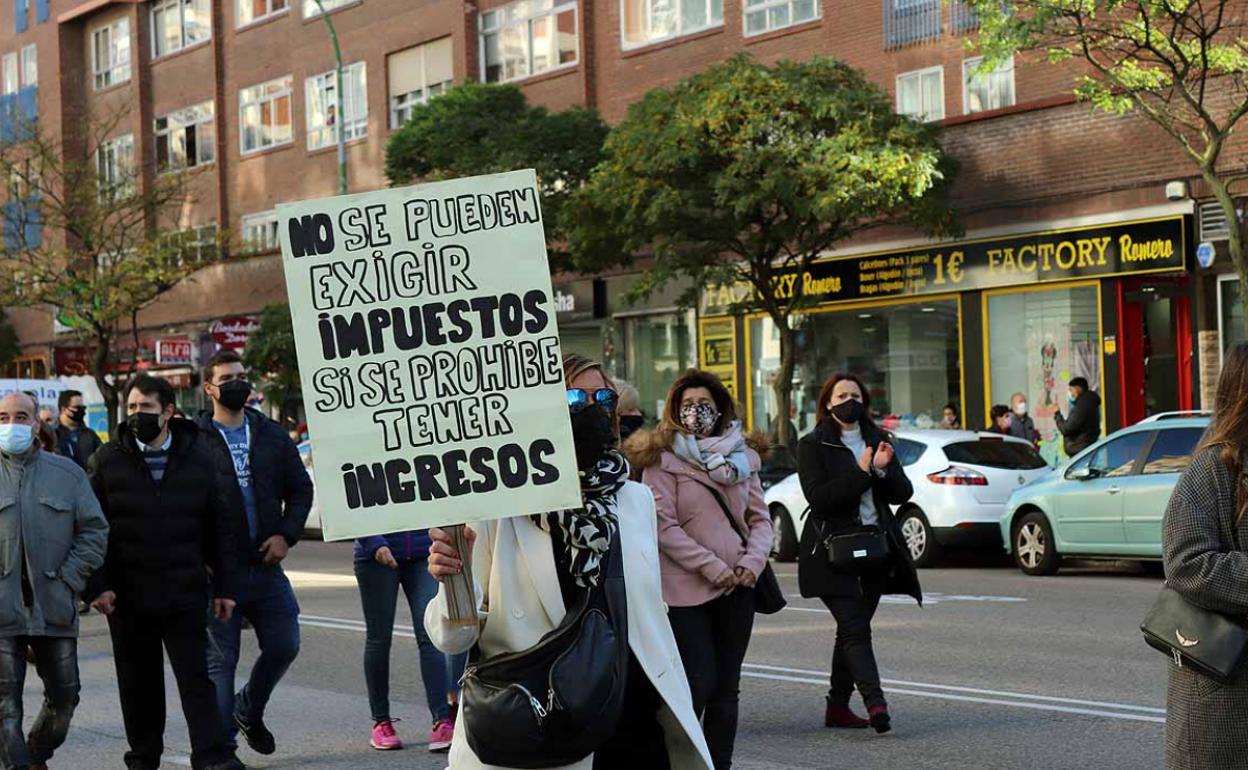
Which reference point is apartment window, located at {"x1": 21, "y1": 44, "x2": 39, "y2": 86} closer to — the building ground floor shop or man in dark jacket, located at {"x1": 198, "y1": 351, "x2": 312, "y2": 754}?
the building ground floor shop

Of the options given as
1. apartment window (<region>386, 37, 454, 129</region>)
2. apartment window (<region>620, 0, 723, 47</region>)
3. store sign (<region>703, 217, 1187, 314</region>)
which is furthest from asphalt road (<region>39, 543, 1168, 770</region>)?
apartment window (<region>386, 37, 454, 129</region>)

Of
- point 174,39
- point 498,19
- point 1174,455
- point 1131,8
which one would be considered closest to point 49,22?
point 174,39

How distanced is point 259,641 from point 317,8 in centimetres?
3369

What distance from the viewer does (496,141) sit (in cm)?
2933

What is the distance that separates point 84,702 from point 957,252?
17892 mm

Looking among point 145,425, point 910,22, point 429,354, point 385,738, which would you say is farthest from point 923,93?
point 429,354

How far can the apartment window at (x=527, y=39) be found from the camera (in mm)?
33750

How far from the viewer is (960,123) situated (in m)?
26.3

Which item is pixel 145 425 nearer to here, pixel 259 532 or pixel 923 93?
pixel 259 532

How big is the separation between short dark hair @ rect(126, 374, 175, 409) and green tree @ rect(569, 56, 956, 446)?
1606 cm

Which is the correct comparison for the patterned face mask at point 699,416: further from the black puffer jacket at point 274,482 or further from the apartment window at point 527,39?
the apartment window at point 527,39

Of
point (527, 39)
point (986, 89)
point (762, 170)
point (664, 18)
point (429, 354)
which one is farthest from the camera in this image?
point (527, 39)

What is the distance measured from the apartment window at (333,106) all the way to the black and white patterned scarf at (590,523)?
34.9m

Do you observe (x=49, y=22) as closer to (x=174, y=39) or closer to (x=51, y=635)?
(x=174, y=39)
